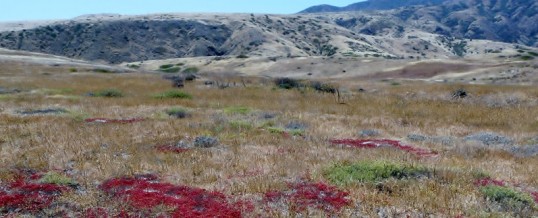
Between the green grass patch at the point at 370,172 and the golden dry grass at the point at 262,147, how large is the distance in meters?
0.46

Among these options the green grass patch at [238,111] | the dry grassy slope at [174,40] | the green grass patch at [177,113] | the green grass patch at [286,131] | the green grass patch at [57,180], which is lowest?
the dry grassy slope at [174,40]

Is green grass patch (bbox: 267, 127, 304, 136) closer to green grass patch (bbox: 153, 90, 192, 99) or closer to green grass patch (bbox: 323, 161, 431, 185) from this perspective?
green grass patch (bbox: 323, 161, 431, 185)

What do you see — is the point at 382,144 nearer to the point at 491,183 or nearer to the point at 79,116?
the point at 491,183

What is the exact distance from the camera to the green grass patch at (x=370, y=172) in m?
11.5

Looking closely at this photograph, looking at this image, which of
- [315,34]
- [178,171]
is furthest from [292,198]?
[315,34]

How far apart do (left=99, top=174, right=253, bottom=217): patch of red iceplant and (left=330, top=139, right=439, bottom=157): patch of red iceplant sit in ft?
24.4

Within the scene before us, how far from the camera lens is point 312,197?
10203 millimetres

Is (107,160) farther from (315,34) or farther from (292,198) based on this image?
(315,34)

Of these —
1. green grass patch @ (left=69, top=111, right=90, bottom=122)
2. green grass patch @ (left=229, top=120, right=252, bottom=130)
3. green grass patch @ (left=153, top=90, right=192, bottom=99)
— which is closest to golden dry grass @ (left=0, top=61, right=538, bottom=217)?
green grass patch @ (left=69, top=111, right=90, bottom=122)

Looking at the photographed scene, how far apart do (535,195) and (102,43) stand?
159175mm

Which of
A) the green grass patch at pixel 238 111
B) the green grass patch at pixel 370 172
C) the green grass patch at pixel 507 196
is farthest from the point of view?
the green grass patch at pixel 238 111

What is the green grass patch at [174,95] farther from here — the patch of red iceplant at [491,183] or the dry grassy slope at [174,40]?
the dry grassy slope at [174,40]

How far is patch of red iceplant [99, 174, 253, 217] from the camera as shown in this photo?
9.23 metres

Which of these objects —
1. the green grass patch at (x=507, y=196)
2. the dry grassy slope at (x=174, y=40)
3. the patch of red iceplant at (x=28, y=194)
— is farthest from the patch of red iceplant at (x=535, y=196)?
the dry grassy slope at (x=174, y=40)
